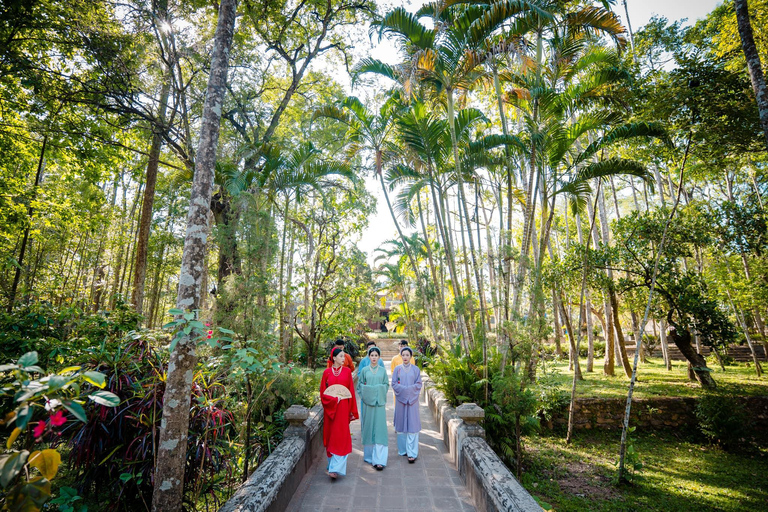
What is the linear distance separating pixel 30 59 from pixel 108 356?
22.4 feet

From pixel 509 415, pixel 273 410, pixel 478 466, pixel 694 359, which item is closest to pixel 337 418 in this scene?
pixel 273 410

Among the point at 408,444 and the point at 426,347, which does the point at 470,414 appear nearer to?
the point at 408,444

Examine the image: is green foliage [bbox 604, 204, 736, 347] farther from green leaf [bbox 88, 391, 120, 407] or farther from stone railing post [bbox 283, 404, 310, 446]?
green leaf [bbox 88, 391, 120, 407]

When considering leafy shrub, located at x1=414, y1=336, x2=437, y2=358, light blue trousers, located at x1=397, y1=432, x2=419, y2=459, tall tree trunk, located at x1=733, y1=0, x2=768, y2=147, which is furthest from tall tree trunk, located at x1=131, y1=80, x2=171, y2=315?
tall tree trunk, located at x1=733, y1=0, x2=768, y2=147

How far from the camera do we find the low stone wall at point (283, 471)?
2930mm

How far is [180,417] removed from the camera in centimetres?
303

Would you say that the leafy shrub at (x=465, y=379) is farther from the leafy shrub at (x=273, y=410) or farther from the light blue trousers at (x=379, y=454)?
the leafy shrub at (x=273, y=410)

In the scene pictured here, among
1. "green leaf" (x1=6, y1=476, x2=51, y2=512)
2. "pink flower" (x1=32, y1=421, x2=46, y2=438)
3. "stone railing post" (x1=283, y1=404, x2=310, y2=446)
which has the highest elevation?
"pink flower" (x1=32, y1=421, x2=46, y2=438)

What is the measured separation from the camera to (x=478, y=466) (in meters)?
3.78

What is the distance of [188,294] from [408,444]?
12.1 ft

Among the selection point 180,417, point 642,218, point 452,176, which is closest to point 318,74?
point 452,176

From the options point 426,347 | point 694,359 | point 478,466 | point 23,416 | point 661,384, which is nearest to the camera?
point 23,416

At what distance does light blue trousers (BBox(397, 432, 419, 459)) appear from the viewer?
506 centimetres

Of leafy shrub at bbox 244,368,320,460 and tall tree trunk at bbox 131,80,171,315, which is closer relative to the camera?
leafy shrub at bbox 244,368,320,460
